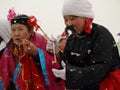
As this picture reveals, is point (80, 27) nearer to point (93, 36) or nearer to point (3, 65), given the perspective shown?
point (93, 36)

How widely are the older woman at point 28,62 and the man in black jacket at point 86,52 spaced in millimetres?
243

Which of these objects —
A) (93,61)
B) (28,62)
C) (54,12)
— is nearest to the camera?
(93,61)

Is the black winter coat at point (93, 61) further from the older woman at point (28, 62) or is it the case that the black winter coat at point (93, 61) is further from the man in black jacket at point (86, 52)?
the older woman at point (28, 62)

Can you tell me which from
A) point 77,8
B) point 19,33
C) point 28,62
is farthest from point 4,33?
point 77,8

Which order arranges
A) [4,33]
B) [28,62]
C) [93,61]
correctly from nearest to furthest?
[93,61], [28,62], [4,33]

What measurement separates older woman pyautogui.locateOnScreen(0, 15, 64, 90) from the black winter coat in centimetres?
27

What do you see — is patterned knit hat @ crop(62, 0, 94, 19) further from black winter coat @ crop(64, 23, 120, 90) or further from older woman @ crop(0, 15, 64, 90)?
older woman @ crop(0, 15, 64, 90)

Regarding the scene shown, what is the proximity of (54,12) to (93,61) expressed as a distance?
84.9 inches

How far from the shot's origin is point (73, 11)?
4.13 feet

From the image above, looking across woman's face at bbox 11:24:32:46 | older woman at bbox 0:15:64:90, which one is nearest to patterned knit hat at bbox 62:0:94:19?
older woman at bbox 0:15:64:90

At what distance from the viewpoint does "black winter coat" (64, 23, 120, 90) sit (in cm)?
116

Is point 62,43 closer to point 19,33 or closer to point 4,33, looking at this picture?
point 19,33

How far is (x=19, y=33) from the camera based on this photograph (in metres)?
1.66

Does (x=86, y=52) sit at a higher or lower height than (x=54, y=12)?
higher
